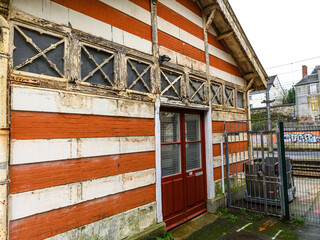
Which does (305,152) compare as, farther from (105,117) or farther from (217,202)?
(105,117)

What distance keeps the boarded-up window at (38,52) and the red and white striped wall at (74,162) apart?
0.33 m

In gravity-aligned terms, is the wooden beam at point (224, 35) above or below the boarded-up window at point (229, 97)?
above

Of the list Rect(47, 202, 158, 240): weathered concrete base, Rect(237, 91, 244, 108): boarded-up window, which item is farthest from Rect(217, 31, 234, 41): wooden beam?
Rect(47, 202, 158, 240): weathered concrete base

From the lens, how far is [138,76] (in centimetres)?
410

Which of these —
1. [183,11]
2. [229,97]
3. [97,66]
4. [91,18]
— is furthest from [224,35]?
[97,66]

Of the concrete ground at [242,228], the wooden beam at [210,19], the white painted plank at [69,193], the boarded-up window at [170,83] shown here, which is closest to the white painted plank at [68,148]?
the white painted plank at [69,193]

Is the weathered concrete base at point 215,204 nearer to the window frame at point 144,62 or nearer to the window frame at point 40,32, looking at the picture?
the window frame at point 144,62

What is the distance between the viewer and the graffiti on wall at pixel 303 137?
5246mm

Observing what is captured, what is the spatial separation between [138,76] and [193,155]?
2.80 metres

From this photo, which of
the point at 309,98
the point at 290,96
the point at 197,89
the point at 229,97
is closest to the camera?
the point at 197,89

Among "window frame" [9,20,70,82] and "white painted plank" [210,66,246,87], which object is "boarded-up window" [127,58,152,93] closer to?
"window frame" [9,20,70,82]

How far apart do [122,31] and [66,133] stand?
228cm

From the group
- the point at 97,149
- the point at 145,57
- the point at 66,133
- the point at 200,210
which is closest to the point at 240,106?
the point at 200,210

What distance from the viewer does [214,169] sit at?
19.3ft
